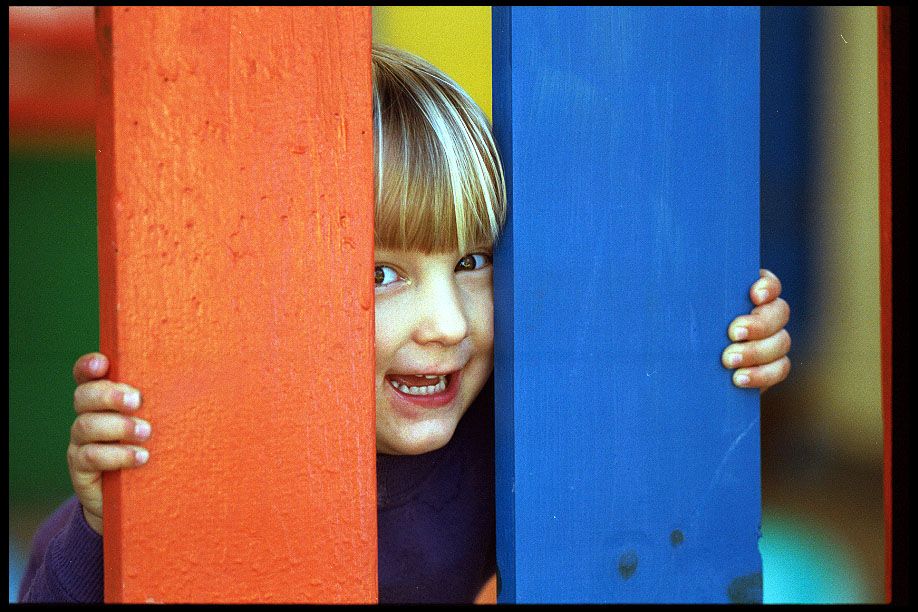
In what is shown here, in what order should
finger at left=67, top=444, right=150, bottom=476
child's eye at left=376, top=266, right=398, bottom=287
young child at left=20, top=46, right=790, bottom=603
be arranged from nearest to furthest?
finger at left=67, top=444, right=150, bottom=476 → young child at left=20, top=46, right=790, bottom=603 → child's eye at left=376, top=266, right=398, bottom=287

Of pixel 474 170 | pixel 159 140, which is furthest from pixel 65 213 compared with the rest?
pixel 159 140

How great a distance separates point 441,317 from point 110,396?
1.76 feet

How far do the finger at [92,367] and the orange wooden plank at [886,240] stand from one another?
109 centimetres

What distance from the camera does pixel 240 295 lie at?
3.05ft

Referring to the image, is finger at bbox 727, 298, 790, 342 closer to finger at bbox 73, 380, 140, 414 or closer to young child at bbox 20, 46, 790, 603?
young child at bbox 20, 46, 790, 603

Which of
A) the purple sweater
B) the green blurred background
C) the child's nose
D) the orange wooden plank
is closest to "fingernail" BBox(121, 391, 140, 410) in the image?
the child's nose

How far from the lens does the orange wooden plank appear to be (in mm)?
1314

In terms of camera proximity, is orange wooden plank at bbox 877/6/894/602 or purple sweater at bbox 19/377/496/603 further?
purple sweater at bbox 19/377/496/603

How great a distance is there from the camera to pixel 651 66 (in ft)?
3.66

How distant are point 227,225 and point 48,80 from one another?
3.04 meters

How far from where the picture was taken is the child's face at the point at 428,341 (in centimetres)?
135

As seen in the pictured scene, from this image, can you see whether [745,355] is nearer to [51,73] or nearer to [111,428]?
[111,428]

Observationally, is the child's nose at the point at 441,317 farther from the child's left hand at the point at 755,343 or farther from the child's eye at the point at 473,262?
the child's left hand at the point at 755,343

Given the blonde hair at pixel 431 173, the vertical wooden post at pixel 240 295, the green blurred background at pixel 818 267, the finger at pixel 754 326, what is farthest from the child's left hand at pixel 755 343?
the green blurred background at pixel 818 267
